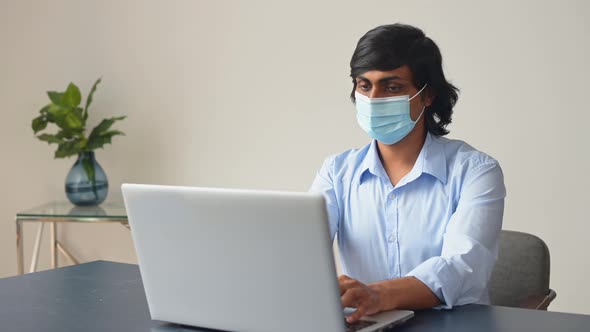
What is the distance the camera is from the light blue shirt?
6.19 feet

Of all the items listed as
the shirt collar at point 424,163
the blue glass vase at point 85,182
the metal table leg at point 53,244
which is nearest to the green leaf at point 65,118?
the blue glass vase at point 85,182

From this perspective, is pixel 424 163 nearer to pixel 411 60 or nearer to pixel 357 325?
pixel 411 60

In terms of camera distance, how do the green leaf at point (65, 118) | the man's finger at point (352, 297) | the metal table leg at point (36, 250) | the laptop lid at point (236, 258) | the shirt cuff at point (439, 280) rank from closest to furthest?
the laptop lid at point (236, 258), the man's finger at point (352, 297), the shirt cuff at point (439, 280), the green leaf at point (65, 118), the metal table leg at point (36, 250)

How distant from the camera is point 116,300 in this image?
1804mm

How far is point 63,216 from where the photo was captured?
390cm

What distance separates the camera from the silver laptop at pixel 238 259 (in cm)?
139

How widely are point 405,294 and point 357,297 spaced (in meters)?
0.14

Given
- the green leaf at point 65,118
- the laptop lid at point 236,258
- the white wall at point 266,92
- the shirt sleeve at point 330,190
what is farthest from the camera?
the green leaf at point 65,118

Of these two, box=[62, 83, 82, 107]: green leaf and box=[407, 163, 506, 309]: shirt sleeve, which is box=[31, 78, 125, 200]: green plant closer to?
box=[62, 83, 82, 107]: green leaf

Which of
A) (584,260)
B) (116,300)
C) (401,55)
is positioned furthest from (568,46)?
(116,300)

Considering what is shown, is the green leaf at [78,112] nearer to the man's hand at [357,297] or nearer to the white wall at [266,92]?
the white wall at [266,92]

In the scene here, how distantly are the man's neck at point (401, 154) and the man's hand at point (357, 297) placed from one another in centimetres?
62

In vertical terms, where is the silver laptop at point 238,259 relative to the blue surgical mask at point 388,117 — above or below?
below

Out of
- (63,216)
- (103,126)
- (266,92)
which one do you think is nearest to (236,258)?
(266,92)
